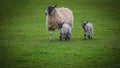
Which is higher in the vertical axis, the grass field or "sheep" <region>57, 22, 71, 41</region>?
"sheep" <region>57, 22, 71, 41</region>

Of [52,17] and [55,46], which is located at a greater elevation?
[52,17]

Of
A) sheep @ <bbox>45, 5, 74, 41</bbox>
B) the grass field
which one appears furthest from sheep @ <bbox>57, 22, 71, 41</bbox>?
sheep @ <bbox>45, 5, 74, 41</bbox>

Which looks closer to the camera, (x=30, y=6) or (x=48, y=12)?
(x=48, y=12)

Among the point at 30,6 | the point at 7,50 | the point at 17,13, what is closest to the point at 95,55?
the point at 7,50

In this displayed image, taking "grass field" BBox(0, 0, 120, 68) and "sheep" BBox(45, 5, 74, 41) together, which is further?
"sheep" BBox(45, 5, 74, 41)

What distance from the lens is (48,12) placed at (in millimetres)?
17688

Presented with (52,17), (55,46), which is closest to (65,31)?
(52,17)

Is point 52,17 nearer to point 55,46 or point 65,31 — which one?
point 65,31

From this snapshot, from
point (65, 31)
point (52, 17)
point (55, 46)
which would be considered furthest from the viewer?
point (52, 17)

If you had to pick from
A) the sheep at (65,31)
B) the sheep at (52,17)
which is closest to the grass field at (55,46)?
the sheep at (65,31)

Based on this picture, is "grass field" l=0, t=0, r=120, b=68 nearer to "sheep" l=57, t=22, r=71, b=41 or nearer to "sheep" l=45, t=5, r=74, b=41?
"sheep" l=57, t=22, r=71, b=41

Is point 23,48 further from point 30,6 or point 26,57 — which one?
point 30,6

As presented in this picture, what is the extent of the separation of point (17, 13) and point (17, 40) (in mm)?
13414

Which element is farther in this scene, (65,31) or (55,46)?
(65,31)
